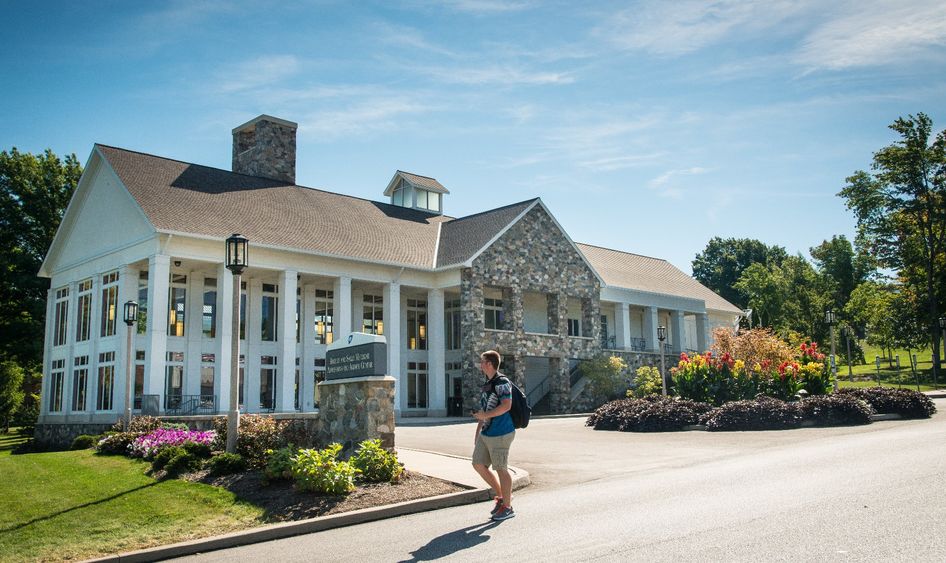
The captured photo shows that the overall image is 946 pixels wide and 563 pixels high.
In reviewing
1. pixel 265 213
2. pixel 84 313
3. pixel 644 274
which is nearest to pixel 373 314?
pixel 265 213

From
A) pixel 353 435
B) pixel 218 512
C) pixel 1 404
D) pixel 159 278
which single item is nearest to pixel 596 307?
pixel 159 278

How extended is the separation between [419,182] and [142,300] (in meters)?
18.0

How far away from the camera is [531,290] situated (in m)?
36.5

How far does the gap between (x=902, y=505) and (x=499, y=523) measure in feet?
15.3

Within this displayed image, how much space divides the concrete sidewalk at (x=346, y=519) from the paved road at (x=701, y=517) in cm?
22

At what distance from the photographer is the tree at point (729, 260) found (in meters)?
92.2

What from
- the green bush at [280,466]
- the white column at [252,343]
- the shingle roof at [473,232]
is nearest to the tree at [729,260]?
→ the shingle roof at [473,232]

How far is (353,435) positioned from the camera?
13.7 m

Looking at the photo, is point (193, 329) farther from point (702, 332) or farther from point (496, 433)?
point (702, 332)

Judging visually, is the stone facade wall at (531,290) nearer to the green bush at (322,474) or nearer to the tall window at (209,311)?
the tall window at (209,311)

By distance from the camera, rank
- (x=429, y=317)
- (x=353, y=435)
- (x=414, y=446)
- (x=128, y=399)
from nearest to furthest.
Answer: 1. (x=353, y=435)
2. (x=414, y=446)
3. (x=128, y=399)
4. (x=429, y=317)

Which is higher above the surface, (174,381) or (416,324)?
(416,324)

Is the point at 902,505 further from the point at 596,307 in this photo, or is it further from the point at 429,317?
the point at 596,307

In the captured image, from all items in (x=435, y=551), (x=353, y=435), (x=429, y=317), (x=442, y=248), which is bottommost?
(x=435, y=551)
